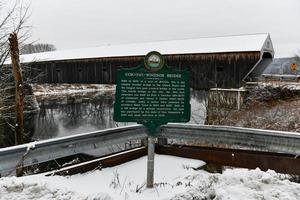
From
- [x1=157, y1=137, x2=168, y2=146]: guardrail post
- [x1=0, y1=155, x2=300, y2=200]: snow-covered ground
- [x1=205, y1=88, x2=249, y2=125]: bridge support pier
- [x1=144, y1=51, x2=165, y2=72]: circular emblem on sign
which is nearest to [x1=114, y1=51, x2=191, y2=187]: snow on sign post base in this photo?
[x1=144, y1=51, x2=165, y2=72]: circular emblem on sign

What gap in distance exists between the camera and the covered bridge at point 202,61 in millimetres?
21172

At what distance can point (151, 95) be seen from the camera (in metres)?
3.98

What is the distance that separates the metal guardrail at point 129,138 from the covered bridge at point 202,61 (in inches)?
485

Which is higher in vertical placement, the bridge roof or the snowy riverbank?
the bridge roof

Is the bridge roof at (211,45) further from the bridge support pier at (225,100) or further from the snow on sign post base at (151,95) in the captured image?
the snow on sign post base at (151,95)

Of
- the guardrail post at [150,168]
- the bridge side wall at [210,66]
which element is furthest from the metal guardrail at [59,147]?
the bridge side wall at [210,66]

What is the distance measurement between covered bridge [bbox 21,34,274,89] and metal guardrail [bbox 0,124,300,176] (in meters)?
12.3

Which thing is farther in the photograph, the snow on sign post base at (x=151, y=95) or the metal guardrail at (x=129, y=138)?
the snow on sign post base at (x=151, y=95)

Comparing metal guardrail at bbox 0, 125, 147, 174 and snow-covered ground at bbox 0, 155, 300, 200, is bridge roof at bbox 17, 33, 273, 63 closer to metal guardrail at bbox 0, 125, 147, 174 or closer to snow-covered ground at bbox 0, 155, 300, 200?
metal guardrail at bbox 0, 125, 147, 174

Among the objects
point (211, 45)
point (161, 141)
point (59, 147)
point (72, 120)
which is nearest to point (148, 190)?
point (59, 147)

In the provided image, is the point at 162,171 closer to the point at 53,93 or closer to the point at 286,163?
the point at 286,163

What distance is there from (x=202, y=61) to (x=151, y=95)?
1881 centimetres

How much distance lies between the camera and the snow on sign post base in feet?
12.9

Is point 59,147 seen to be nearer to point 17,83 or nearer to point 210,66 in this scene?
point 17,83
